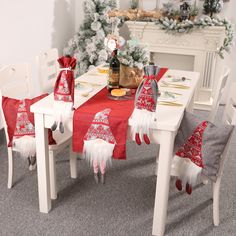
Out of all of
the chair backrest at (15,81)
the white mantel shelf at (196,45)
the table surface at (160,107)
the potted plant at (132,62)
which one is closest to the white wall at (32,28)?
the chair backrest at (15,81)

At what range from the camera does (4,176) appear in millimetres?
2766

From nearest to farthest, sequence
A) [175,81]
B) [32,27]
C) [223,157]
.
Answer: [223,157]
[175,81]
[32,27]

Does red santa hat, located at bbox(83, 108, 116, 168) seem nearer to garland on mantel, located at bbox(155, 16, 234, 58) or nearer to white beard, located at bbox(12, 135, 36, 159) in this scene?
white beard, located at bbox(12, 135, 36, 159)

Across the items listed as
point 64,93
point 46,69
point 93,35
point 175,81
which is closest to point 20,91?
point 46,69

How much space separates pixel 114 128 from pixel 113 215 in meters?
0.71

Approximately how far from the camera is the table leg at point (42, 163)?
6.81 ft

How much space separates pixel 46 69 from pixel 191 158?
146 centimetres

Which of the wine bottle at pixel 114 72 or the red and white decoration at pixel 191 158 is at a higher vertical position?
the wine bottle at pixel 114 72

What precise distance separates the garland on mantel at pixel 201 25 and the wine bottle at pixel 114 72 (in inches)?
78.5

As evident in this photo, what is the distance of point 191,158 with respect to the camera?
6.98 ft

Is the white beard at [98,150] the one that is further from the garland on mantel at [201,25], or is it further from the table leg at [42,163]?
the garland on mantel at [201,25]

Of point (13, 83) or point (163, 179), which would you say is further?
point (13, 83)

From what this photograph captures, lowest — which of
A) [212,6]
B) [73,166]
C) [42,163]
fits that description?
[73,166]

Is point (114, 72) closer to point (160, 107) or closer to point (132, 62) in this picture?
point (132, 62)
